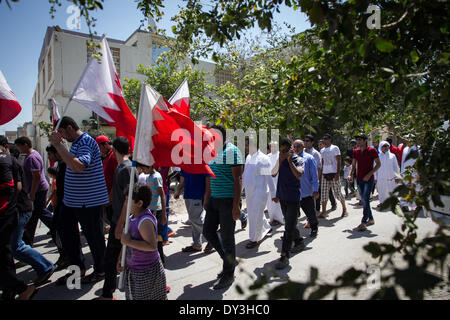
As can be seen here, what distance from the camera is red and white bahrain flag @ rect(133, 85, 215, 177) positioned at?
321 cm

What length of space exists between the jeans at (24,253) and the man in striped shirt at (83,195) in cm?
29

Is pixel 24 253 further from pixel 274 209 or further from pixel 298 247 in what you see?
pixel 274 209

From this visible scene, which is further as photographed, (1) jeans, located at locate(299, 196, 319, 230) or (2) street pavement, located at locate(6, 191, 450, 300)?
(1) jeans, located at locate(299, 196, 319, 230)

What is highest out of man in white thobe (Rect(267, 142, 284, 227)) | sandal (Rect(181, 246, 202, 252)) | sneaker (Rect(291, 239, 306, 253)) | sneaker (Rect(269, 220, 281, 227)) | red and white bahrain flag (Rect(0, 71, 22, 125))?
red and white bahrain flag (Rect(0, 71, 22, 125))

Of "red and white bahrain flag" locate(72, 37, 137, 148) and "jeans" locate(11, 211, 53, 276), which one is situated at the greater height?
"red and white bahrain flag" locate(72, 37, 137, 148)

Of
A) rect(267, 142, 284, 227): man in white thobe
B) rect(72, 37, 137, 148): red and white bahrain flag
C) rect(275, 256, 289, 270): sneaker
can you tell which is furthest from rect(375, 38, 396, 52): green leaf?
rect(267, 142, 284, 227): man in white thobe

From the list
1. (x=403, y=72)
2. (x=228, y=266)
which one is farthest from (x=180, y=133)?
(x=403, y=72)

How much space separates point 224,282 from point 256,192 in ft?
6.94

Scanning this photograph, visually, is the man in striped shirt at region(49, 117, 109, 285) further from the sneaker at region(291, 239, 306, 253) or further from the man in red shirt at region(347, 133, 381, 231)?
the man in red shirt at region(347, 133, 381, 231)

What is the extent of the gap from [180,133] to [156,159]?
414 mm

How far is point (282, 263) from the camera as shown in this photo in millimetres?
4398

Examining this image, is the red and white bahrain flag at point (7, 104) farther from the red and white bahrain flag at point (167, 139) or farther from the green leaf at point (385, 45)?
the green leaf at point (385, 45)

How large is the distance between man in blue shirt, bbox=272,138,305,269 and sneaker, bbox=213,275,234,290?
848 mm

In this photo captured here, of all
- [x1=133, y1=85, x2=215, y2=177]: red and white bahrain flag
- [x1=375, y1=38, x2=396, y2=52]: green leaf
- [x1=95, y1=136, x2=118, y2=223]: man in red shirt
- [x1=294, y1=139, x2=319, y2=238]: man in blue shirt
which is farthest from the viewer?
[x1=294, y1=139, x2=319, y2=238]: man in blue shirt
